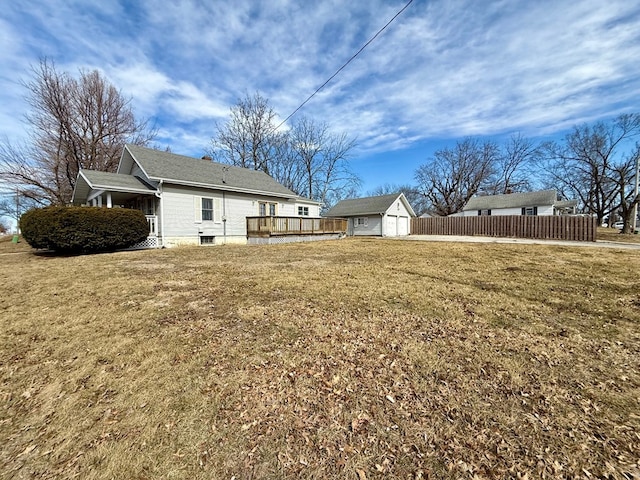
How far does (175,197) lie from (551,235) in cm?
2431

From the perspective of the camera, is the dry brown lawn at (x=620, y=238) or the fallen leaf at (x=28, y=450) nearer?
the fallen leaf at (x=28, y=450)

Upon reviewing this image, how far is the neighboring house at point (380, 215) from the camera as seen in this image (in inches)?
997

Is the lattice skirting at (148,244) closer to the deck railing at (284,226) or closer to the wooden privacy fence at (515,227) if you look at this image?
the deck railing at (284,226)

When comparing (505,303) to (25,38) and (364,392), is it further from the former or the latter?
(25,38)

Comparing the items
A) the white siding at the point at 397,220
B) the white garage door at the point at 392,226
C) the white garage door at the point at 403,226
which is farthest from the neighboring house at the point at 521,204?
the white garage door at the point at 392,226

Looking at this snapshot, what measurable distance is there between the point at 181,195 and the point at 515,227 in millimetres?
23534

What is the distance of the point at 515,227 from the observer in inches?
816

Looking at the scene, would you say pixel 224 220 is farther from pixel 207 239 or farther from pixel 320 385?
pixel 320 385

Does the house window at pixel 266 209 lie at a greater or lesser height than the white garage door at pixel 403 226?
greater

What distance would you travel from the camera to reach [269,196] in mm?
17969

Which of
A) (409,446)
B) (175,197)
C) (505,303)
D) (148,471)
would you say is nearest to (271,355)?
(148,471)

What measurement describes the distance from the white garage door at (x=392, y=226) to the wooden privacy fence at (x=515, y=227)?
2212mm

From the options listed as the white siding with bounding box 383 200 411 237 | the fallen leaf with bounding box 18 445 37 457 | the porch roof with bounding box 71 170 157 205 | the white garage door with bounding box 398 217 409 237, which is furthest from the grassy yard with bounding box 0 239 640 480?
the white garage door with bounding box 398 217 409 237

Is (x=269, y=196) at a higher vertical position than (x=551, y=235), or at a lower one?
higher
